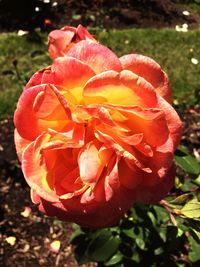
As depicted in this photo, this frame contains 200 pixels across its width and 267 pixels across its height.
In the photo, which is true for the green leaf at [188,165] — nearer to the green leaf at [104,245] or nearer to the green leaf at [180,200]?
the green leaf at [180,200]

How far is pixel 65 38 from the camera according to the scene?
1058mm

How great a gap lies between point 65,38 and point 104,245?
1.14m

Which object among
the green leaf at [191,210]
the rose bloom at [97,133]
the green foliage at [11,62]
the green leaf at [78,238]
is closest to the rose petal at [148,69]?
the rose bloom at [97,133]

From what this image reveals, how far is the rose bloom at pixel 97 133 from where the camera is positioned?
848 mm

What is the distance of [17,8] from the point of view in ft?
16.5

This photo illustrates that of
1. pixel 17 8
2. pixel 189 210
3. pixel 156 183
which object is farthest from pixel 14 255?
pixel 17 8

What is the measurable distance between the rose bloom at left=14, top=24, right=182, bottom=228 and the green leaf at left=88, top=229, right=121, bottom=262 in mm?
1092

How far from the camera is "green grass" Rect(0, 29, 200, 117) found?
3822mm

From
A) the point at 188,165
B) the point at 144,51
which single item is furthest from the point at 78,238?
the point at 144,51

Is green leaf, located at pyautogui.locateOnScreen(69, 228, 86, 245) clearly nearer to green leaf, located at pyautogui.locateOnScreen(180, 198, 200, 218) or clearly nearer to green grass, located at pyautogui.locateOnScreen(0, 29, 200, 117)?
green leaf, located at pyautogui.locateOnScreen(180, 198, 200, 218)

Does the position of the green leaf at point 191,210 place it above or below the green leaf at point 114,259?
above

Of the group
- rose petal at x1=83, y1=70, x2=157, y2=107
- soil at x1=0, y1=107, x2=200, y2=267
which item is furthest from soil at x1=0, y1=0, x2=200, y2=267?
rose petal at x1=83, y1=70, x2=157, y2=107

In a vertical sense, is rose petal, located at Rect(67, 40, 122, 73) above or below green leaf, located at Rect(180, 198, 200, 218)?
A: above

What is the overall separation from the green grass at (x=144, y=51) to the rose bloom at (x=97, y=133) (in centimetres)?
279
